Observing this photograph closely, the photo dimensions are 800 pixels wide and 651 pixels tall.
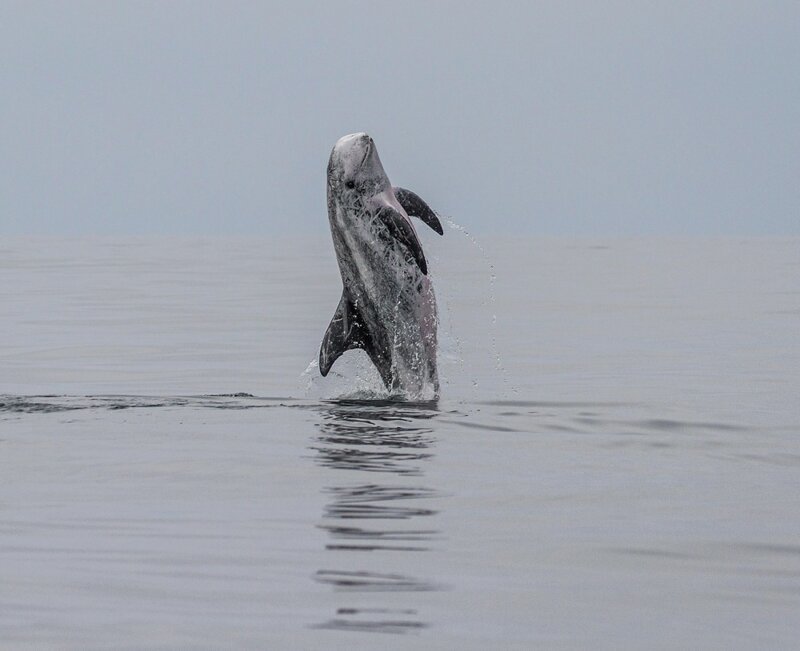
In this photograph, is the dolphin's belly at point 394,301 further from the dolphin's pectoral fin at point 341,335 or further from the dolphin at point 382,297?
the dolphin's pectoral fin at point 341,335

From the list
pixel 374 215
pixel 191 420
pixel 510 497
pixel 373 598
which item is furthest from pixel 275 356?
pixel 373 598

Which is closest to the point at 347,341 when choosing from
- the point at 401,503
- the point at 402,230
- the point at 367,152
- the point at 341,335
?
the point at 341,335

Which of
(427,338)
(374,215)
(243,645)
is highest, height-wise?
(374,215)

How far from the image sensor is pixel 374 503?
40.4ft

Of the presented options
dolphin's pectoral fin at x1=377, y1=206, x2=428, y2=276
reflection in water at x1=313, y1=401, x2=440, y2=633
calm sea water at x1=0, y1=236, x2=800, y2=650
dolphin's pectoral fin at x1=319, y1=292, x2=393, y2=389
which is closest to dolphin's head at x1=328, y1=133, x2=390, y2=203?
dolphin's pectoral fin at x1=377, y1=206, x2=428, y2=276

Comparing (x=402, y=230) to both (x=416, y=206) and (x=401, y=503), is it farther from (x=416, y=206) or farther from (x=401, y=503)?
(x=401, y=503)

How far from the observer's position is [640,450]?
1545 centimetres

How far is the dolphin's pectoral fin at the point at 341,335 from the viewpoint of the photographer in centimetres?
1961

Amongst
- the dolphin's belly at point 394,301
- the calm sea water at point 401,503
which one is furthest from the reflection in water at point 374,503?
the dolphin's belly at point 394,301

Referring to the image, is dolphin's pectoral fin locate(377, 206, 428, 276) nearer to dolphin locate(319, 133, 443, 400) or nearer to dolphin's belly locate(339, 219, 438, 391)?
dolphin locate(319, 133, 443, 400)

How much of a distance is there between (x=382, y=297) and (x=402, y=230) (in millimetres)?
940

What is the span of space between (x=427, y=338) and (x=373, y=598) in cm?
1063

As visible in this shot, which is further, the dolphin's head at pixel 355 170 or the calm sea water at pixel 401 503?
the dolphin's head at pixel 355 170

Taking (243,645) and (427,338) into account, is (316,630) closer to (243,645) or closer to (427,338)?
(243,645)
